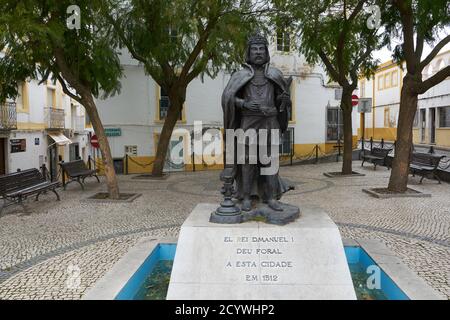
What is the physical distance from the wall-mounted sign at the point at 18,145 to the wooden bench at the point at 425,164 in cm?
1515

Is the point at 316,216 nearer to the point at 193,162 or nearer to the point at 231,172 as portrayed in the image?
the point at 231,172

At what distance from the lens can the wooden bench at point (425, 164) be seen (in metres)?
12.8

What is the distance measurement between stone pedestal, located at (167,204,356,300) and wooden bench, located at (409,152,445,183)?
954cm

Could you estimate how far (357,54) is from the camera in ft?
49.9

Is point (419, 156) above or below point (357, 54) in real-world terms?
below

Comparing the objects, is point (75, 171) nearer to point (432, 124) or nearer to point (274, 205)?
point (274, 205)

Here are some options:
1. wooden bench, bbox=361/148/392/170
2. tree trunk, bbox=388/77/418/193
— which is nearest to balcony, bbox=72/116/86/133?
wooden bench, bbox=361/148/392/170

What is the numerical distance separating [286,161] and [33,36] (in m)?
14.3

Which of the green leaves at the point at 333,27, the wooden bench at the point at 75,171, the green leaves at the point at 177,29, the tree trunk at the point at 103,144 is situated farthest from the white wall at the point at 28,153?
the green leaves at the point at 333,27

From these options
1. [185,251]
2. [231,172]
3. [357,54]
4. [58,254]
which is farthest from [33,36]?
[357,54]

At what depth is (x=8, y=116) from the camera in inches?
665

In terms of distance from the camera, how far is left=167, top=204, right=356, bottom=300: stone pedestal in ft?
14.1

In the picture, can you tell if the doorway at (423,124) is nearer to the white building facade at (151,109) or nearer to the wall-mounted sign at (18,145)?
the white building facade at (151,109)

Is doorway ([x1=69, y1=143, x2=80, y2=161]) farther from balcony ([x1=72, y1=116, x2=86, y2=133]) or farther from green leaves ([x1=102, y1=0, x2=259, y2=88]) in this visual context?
green leaves ([x1=102, y1=0, x2=259, y2=88])
